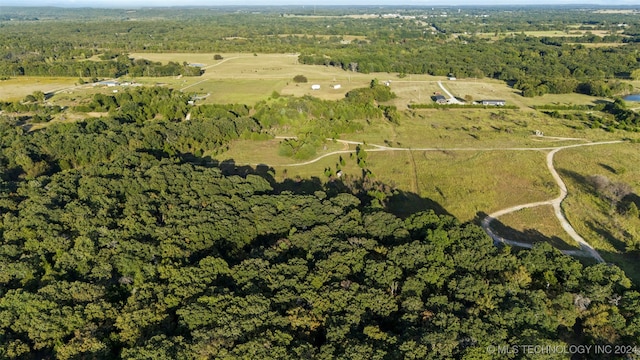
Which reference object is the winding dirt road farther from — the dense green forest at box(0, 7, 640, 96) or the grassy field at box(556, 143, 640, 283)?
the dense green forest at box(0, 7, 640, 96)

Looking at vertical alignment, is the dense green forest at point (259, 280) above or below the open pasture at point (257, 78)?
below

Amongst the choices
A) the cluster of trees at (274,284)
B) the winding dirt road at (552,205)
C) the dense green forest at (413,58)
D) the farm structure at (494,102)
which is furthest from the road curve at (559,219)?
the dense green forest at (413,58)

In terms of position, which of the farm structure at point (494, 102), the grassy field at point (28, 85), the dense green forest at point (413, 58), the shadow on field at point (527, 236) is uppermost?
the dense green forest at point (413, 58)

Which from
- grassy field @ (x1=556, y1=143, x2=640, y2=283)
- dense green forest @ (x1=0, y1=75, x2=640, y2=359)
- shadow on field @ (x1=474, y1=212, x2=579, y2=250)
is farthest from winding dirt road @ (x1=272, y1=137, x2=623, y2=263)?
dense green forest @ (x1=0, y1=75, x2=640, y2=359)

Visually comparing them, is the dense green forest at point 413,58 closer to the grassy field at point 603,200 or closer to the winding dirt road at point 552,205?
the grassy field at point 603,200

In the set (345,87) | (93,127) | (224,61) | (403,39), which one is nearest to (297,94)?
(345,87)

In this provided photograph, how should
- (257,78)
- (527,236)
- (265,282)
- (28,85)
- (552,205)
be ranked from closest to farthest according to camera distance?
(265,282) → (527,236) → (552,205) → (28,85) → (257,78)

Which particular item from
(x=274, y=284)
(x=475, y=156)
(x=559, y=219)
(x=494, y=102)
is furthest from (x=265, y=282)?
(x=494, y=102)

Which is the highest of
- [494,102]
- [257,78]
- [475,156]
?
[257,78]

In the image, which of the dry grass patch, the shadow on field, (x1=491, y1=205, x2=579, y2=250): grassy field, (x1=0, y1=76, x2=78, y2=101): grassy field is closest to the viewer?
the shadow on field

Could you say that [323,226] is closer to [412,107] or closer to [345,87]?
[412,107]

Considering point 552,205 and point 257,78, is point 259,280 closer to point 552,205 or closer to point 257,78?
point 552,205

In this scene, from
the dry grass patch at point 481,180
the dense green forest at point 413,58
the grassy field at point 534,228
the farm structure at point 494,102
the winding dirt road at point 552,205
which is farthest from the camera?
the dense green forest at point 413,58
